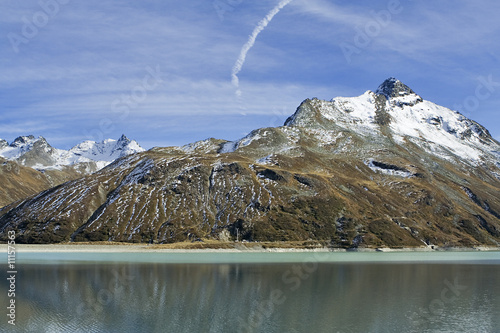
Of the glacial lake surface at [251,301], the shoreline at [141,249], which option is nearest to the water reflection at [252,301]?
the glacial lake surface at [251,301]

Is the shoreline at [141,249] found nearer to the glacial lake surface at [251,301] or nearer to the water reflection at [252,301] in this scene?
the glacial lake surface at [251,301]

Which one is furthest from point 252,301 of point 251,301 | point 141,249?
point 141,249

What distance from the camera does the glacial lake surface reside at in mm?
48719

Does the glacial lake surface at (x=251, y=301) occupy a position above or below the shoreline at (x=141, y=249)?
below

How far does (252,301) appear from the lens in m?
61.9

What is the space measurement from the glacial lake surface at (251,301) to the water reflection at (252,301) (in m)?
0.11

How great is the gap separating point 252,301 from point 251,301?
128 millimetres

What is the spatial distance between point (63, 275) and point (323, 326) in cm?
5682

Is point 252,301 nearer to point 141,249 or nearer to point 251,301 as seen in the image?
point 251,301

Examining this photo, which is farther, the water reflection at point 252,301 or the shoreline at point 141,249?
the shoreline at point 141,249

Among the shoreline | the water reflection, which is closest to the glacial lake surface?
the water reflection

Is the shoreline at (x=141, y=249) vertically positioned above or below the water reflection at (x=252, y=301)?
above

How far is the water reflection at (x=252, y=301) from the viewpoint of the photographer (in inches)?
1921

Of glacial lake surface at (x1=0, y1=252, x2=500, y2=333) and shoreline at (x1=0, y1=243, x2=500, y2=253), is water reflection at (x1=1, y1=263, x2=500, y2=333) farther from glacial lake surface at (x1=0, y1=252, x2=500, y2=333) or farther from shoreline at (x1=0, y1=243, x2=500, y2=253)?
shoreline at (x1=0, y1=243, x2=500, y2=253)
